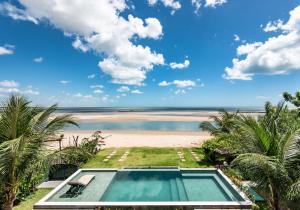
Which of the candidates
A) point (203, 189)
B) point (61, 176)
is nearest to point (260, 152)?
point (203, 189)

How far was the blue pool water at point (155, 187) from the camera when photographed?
10.8 meters

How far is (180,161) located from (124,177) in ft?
16.7

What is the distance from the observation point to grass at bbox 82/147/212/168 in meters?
16.8

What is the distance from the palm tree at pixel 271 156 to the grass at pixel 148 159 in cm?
904

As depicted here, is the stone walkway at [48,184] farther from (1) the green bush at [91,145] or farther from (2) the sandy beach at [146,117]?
(2) the sandy beach at [146,117]

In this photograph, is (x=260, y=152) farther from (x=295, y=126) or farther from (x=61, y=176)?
(x=61, y=176)

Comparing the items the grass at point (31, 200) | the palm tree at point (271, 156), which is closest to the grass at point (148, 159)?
the grass at point (31, 200)

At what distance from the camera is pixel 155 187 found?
12.5m

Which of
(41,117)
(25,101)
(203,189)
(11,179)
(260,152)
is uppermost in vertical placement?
(25,101)

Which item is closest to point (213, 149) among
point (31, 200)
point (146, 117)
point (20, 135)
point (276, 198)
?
point (276, 198)

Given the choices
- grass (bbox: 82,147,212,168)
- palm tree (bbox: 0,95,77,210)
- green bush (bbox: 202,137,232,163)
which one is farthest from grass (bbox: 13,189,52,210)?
green bush (bbox: 202,137,232,163)

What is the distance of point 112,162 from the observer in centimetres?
1752

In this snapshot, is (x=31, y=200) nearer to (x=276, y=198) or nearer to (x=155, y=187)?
(x=155, y=187)

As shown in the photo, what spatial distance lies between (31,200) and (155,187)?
557 centimetres
